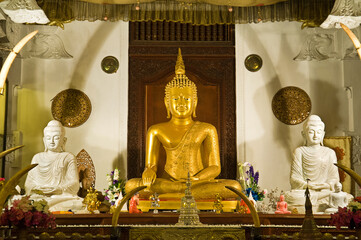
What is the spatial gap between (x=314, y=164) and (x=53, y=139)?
10.8 ft

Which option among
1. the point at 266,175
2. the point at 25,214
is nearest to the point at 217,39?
the point at 266,175

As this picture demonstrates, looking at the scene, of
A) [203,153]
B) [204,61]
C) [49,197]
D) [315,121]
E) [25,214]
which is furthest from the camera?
[204,61]

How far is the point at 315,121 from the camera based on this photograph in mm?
7383

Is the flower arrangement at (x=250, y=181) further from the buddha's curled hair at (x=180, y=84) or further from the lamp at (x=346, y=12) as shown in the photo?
the lamp at (x=346, y=12)

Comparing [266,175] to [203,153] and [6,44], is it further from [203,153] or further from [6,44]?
[6,44]

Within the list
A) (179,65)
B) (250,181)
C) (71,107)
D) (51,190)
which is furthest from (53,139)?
(250,181)

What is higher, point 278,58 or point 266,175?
point 278,58

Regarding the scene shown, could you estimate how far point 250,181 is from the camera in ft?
24.5

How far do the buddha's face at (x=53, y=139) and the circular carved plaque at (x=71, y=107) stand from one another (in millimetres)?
813

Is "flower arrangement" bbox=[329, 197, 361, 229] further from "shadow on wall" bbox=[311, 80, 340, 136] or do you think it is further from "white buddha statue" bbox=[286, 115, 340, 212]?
"shadow on wall" bbox=[311, 80, 340, 136]

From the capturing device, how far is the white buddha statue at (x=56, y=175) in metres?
6.86

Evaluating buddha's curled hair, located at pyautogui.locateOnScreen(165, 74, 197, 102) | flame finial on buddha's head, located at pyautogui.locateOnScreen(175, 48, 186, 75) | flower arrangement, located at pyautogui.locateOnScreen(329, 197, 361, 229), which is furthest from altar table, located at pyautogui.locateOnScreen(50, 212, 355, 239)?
flame finial on buddha's head, located at pyautogui.locateOnScreen(175, 48, 186, 75)

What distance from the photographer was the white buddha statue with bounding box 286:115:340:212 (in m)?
7.09

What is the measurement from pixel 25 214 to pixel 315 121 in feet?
14.4
